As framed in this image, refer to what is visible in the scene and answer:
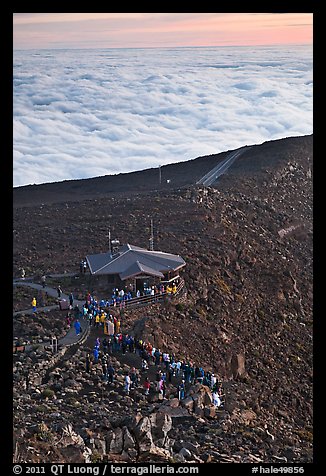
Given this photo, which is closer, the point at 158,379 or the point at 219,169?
the point at 158,379

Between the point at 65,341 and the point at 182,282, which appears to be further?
the point at 182,282

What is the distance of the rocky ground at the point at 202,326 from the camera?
1507 centimetres

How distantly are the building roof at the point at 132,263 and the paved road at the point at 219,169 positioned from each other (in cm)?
2096

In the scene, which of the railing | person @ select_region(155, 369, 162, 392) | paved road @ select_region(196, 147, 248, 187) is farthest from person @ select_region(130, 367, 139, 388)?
paved road @ select_region(196, 147, 248, 187)

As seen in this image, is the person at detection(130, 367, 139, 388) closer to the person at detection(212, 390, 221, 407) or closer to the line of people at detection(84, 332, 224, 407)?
the line of people at detection(84, 332, 224, 407)

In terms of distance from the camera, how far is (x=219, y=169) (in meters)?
51.7

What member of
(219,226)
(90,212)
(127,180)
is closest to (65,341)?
(219,226)

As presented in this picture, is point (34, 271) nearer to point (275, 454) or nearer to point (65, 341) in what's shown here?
point (65, 341)

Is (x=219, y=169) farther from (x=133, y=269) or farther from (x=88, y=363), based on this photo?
(x=88, y=363)

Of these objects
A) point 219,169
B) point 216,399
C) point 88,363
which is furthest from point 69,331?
point 219,169

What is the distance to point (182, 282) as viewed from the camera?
25141 mm

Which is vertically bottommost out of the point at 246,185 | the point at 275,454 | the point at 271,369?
the point at 275,454

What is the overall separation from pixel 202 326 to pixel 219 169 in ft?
94.0

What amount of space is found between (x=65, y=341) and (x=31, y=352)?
995 millimetres
